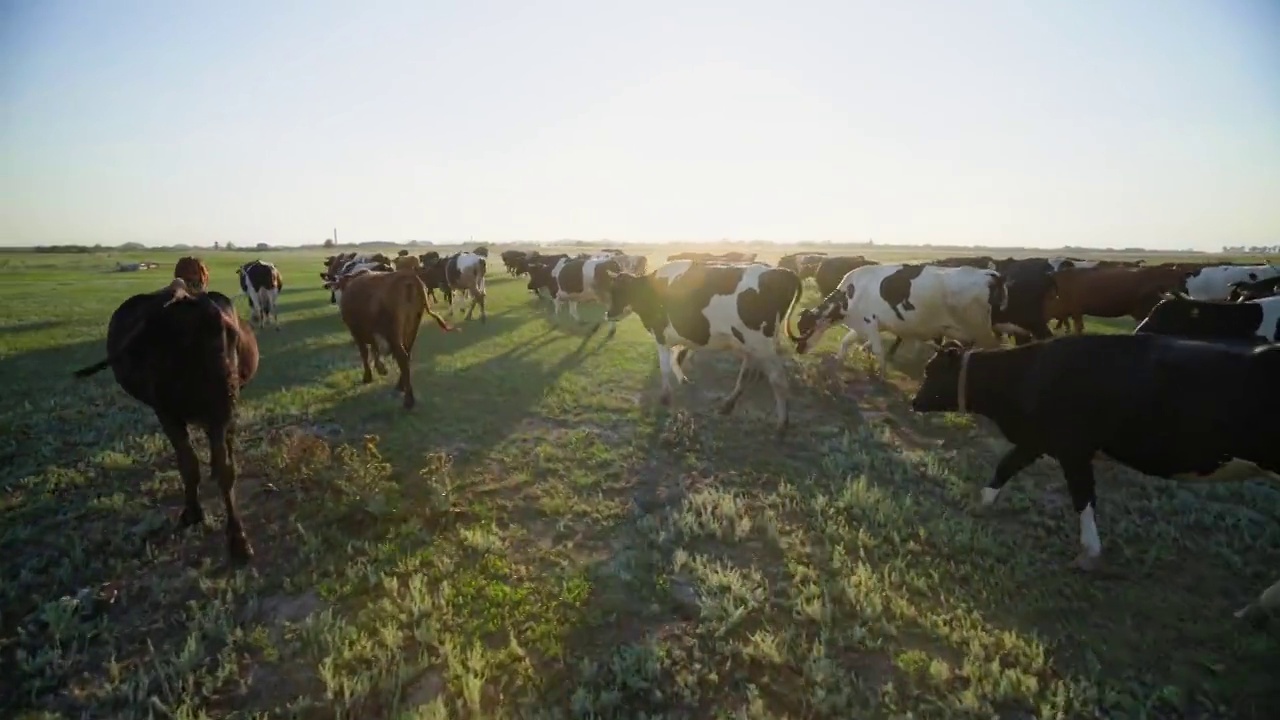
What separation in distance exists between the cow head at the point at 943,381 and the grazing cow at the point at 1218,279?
14365 millimetres

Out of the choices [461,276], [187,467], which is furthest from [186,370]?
[461,276]

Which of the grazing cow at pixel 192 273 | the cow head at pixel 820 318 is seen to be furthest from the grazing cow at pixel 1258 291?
the grazing cow at pixel 192 273

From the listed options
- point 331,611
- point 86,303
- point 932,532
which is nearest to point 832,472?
point 932,532

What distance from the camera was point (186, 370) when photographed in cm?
524

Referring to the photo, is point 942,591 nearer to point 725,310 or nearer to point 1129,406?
point 1129,406

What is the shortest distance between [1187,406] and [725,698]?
422cm

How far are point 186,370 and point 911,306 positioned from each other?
11.4 meters

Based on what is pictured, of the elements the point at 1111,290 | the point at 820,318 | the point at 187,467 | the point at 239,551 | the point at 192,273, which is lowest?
the point at 239,551

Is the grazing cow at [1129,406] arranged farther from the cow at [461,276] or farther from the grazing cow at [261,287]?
the grazing cow at [261,287]

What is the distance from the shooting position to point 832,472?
7543 mm

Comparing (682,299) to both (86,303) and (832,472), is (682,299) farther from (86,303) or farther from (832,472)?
(86,303)

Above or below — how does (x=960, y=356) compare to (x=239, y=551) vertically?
above

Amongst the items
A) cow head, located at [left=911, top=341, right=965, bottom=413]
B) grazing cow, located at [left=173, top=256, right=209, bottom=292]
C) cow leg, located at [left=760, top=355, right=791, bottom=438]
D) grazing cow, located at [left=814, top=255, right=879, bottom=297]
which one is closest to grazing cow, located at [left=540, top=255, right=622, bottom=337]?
grazing cow, located at [left=814, top=255, right=879, bottom=297]

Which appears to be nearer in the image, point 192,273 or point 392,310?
point 192,273
